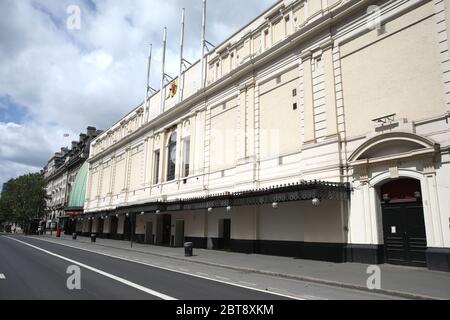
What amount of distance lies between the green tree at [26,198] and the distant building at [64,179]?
15.6 feet

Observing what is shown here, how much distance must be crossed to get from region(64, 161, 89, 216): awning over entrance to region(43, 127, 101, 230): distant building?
826 centimetres

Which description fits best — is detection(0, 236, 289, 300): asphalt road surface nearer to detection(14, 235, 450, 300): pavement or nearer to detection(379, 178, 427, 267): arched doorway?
detection(14, 235, 450, 300): pavement

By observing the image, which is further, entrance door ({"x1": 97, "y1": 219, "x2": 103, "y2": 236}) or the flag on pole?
entrance door ({"x1": 97, "y1": 219, "x2": 103, "y2": 236})

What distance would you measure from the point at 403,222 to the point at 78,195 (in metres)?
55.5

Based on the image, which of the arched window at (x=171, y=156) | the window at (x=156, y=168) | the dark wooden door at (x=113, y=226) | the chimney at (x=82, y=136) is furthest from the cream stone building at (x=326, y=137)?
the chimney at (x=82, y=136)

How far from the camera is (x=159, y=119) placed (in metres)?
36.2

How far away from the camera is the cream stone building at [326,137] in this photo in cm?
1491

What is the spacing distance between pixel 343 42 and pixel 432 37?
4601 millimetres

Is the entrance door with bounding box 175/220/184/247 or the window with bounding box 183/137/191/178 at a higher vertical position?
the window with bounding box 183/137/191/178

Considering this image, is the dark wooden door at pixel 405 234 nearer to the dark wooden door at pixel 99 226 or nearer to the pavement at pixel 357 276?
the pavement at pixel 357 276

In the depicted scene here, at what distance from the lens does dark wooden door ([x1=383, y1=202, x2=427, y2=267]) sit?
48.2 feet

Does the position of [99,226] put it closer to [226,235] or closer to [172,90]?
[172,90]

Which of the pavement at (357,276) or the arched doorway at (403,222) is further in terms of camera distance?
the arched doorway at (403,222)

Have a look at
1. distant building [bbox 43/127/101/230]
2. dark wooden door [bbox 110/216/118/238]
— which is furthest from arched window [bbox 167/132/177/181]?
distant building [bbox 43/127/101/230]
